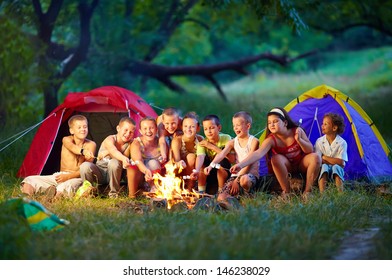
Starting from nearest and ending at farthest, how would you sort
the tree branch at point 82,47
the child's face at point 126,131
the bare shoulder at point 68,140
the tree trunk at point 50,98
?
the child's face at point 126,131, the bare shoulder at point 68,140, the tree trunk at point 50,98, the tree branch at point 82,47

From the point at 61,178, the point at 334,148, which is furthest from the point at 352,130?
the point at 61,178

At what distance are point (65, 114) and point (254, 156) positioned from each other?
2.39 meters

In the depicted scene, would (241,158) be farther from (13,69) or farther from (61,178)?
(13,69)

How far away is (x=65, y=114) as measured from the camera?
8.02 meters

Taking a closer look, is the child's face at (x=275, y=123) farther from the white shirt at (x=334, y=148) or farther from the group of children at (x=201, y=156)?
the white shirt at (x=334, y=148)

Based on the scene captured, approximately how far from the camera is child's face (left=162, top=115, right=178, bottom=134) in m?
7.12

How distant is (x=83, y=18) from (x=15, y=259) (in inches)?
319

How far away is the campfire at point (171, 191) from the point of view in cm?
650

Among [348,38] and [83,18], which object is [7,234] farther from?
[348,38]

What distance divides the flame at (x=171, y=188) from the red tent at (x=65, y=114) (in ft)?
4.02

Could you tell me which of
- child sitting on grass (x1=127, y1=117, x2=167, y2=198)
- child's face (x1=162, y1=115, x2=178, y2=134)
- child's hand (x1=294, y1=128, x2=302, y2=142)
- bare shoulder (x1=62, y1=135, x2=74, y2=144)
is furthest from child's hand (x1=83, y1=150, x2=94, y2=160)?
child's hand (x1=294, y1=128, x2=302, y2=142)

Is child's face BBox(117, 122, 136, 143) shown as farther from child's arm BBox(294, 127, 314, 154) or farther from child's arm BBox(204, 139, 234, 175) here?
child's arm BBox(294, 127, 314, 154)

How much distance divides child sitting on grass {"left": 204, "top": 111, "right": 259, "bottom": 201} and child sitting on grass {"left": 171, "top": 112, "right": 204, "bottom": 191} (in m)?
0.28

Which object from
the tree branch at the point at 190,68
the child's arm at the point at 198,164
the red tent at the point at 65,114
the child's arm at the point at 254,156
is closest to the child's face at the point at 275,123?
the child's arm at the point at 254,156
